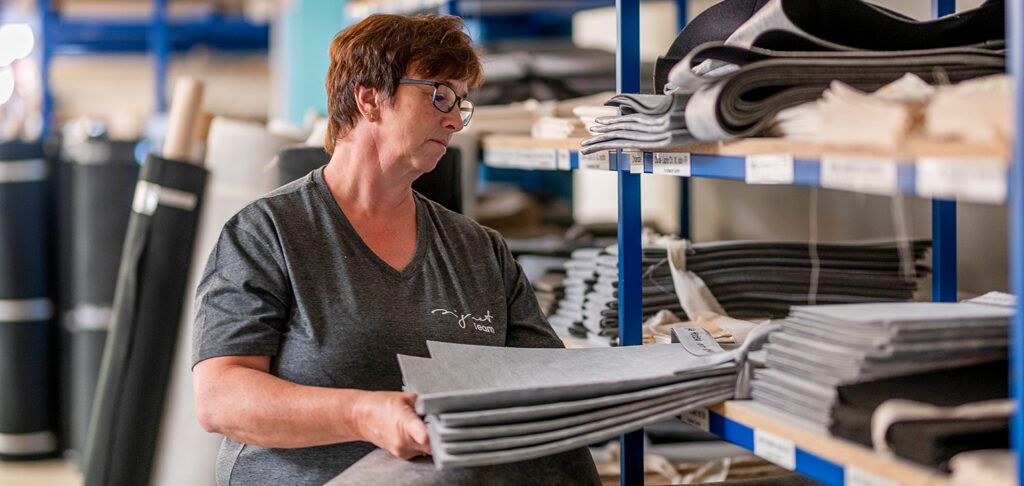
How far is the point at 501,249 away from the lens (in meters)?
2.06

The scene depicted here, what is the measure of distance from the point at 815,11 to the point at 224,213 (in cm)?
203

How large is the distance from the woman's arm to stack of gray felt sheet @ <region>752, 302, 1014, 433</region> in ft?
1.85

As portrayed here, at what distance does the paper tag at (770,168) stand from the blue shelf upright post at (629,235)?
Answer: 55 cm

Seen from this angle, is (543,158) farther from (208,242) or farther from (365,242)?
(208,242)

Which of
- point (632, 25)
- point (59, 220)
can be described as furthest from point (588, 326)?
point (59, 220)

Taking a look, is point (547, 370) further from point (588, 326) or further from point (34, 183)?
point (34, 183)

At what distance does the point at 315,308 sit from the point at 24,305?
3.14 meters

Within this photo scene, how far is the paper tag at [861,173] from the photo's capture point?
1087 millimetres

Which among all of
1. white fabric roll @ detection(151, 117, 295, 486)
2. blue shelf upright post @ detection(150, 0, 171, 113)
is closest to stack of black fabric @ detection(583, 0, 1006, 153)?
white fabric roll @ detection(151, 117, 295, 486)

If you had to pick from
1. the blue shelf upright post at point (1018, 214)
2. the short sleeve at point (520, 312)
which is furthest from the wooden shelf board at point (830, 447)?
the short sleeve at point (520, 312)

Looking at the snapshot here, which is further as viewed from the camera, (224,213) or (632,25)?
(224,213)

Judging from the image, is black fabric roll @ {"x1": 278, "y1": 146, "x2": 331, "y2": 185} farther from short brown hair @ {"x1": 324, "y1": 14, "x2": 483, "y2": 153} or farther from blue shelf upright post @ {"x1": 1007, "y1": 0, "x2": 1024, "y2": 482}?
blue shelf upright post @ {"x1": 1007, "y1": 0, "x2": 1024, "y2": 482}

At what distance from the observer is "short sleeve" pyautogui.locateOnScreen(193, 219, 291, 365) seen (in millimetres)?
1659

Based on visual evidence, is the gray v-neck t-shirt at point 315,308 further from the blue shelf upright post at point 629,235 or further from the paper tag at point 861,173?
the paper tag at point 861,173
